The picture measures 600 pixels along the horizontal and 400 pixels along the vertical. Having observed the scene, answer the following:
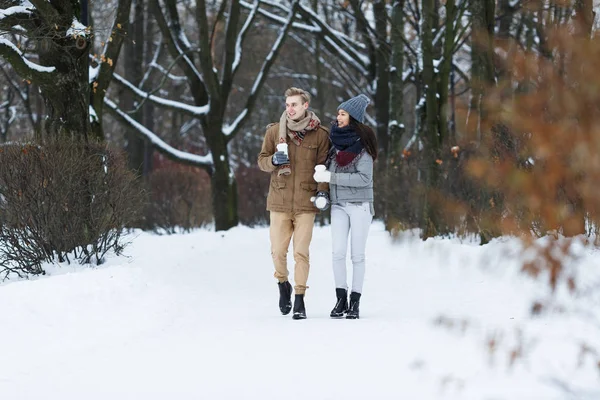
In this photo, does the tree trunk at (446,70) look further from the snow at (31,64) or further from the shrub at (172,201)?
the shrub at (172,201)

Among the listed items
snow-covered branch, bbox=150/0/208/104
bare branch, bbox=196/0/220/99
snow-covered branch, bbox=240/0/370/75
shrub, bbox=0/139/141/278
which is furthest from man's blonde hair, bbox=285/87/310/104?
snow-covered branch, bbox=240/0/370/75

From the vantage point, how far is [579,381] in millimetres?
4504

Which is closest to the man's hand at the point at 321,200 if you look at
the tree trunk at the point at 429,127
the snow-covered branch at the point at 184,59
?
the tree trunk at the point at 429,127

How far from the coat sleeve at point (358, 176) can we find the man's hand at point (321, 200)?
0.14m

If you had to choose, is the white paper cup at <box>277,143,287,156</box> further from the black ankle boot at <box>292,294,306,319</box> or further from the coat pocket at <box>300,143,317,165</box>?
the black ankle boot at <box>292,294,306,319</box>

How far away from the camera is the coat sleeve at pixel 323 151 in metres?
7.45

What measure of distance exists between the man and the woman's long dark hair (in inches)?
15.0

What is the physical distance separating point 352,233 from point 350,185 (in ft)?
1.50

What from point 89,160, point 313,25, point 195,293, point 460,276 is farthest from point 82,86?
point 313,25

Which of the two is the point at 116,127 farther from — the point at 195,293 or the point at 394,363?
the point at 394,363

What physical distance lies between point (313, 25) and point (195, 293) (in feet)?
40.1

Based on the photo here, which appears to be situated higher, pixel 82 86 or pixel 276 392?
pixel 82 86

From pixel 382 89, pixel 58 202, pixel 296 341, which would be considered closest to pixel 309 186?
pixel 296 341

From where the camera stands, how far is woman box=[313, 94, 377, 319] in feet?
23.7
